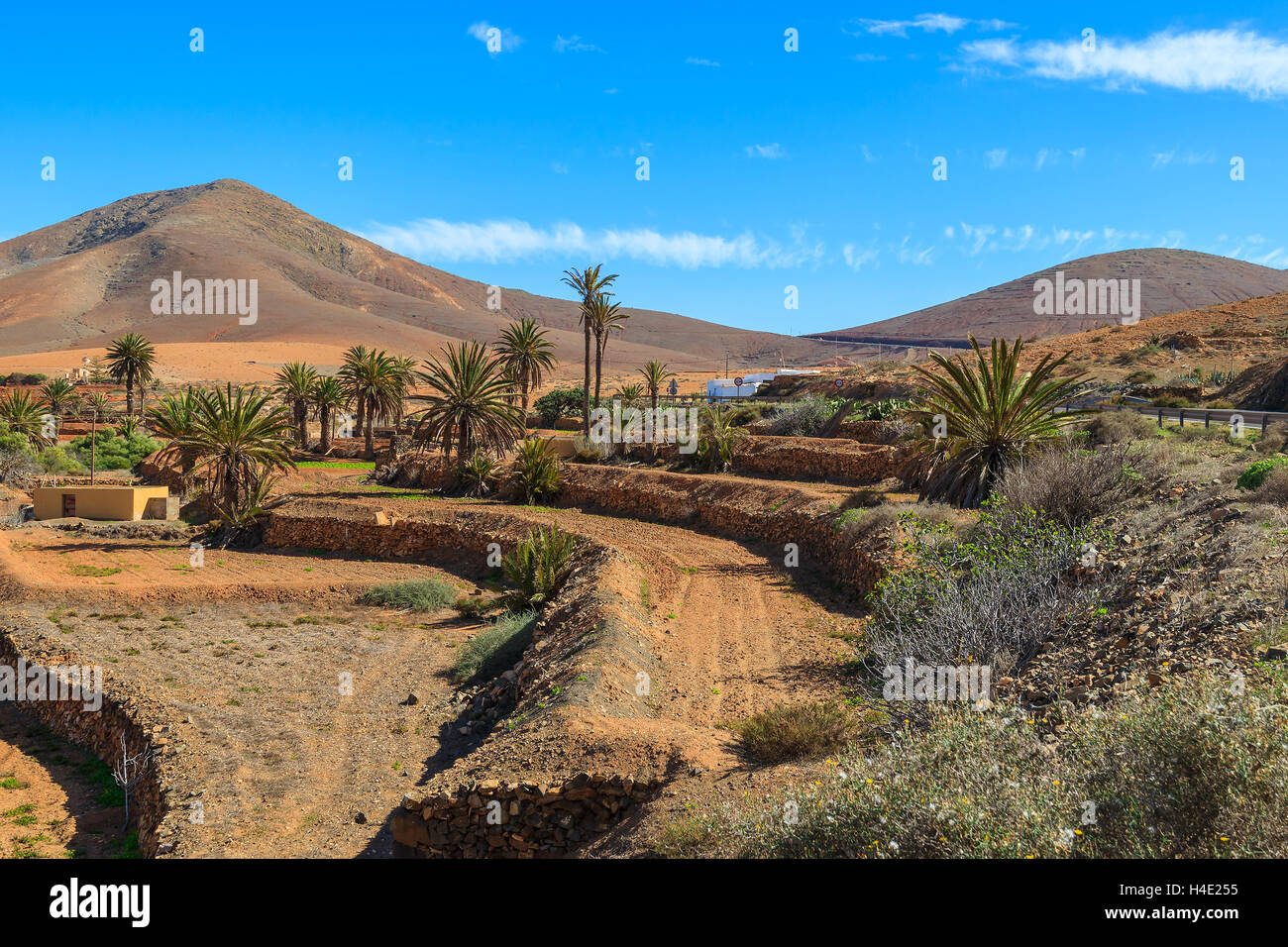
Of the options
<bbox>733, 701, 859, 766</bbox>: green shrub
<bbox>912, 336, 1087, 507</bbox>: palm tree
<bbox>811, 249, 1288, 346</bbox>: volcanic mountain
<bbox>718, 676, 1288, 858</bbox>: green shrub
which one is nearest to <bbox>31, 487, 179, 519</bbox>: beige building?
<bbox>912, 336, 1087, 507</bbox>: palm tree

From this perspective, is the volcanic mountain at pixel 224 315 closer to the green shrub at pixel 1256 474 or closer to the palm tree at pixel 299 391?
the palm tree at pixel 299 391

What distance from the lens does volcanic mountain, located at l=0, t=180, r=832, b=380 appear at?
113 meters

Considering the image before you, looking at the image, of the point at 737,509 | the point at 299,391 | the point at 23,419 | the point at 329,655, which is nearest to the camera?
the point at 329,655

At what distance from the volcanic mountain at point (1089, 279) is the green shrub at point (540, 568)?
12790cm

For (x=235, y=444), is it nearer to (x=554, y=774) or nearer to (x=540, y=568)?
(x=540, y=568)

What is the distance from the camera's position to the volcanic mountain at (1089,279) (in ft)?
439

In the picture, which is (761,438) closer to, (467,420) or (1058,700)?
(467,420)

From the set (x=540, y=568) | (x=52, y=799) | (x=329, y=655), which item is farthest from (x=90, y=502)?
(x=52, y=799)

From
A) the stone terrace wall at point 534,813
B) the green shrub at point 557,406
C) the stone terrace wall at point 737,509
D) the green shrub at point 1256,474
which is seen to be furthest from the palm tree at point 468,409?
the green shrub at point 557,406

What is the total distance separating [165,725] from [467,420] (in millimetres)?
17588

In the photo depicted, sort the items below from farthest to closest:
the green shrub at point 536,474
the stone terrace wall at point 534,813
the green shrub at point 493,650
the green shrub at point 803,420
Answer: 1. the green shrub at point 803,420
2. the green shrub at point 536,474
3. the green shrub at point 493,650
4. the stone terrace wall at point 534,813

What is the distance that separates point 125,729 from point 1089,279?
149054 mm

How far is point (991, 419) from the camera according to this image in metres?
13.8
